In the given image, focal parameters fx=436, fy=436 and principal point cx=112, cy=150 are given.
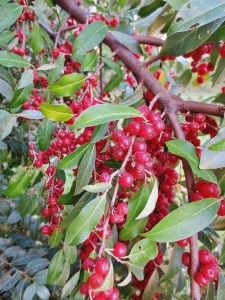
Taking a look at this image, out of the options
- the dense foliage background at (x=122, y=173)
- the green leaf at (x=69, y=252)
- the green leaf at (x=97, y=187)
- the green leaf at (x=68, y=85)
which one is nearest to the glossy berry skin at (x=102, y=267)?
the dense foliage background at (x=122, y=173)

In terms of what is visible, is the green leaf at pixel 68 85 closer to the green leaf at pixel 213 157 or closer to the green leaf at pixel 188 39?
A: the green leaf at pixel 188 39

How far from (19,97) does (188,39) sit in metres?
0.43

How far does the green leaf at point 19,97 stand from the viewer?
1043mm

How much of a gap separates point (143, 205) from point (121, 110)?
0.17 metres

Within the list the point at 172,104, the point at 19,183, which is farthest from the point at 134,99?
the point at 19,183

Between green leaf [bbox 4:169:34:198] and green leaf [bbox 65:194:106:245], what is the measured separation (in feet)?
1.40

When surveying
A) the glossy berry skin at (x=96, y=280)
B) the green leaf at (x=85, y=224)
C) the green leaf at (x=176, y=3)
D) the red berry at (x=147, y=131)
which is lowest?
the glossy berry skin at (x=96, y=280)

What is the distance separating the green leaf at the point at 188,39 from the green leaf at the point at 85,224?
380 millimetres

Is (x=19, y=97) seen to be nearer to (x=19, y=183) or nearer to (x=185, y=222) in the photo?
(x=19, y=183)

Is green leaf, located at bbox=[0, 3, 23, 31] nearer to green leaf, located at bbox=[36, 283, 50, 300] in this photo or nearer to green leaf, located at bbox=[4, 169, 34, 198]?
green leaf, located at bbox=[4, 169, 34, 198]

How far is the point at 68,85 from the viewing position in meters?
0.91

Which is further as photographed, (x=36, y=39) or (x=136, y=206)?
(x=36, y=39)

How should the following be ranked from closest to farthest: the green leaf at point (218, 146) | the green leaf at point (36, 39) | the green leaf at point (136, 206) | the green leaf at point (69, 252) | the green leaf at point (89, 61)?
1. the green leaf at point (218, 146)
2. the green leaf at point (136, 206)
3. the green leaf at point (69, 252)
4. the green leaf at point (89, 61)
5. the green leaf at point (36, 39)

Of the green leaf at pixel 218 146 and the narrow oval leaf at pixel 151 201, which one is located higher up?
the green leaf at pixel 218 146
